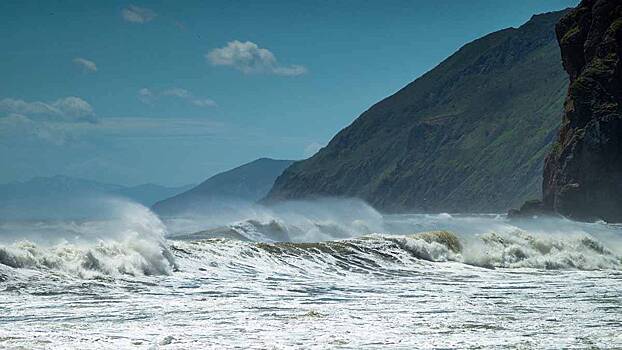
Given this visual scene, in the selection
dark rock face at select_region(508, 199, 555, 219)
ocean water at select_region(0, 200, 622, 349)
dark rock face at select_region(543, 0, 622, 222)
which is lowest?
ocean water at select_region(0, 200, 622, 349)

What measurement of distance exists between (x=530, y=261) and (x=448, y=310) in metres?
21.6

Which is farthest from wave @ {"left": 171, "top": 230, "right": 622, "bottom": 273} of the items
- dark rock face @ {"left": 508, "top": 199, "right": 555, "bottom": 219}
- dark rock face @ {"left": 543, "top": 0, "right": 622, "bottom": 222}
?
dark rock face @ {"left": 508, "top": 199, "right": 555, "bottom": 219}

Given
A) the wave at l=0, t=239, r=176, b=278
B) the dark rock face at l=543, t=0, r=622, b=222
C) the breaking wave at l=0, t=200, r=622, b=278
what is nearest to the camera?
the wave at l=0, t=239, r=176, b=278

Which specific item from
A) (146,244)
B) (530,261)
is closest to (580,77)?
(530,261)

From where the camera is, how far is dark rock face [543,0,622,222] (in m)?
91.9

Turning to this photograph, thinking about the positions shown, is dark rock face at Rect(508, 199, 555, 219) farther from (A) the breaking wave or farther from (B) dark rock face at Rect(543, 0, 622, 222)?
(A) the breaking wave

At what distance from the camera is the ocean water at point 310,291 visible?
20.4 metres

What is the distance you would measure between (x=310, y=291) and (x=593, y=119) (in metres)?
71.4

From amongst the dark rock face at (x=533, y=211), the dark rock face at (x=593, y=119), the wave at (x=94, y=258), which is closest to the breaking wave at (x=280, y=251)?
the wave at (x=94, y=258)

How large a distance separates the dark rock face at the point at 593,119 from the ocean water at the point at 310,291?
4127 centimetres

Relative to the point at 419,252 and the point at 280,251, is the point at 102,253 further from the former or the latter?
the point at 419,252

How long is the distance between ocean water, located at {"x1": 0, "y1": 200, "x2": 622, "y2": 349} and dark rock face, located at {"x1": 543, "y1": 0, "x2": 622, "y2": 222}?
41273 mm

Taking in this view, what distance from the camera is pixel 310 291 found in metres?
30.8

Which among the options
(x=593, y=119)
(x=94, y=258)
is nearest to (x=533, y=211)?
(x=593, y=119)
